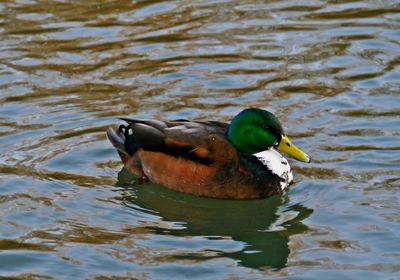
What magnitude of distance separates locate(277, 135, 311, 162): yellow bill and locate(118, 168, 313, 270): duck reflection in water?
407mm

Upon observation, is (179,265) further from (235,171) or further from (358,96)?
(358,96)

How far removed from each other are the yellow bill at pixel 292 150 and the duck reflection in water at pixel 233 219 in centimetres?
41

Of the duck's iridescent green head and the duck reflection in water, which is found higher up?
the duck's iridescent green head

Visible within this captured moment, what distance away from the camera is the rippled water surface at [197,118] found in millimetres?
9078

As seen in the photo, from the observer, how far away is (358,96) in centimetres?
1258

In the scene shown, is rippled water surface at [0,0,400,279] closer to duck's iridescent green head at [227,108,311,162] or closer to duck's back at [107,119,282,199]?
duck's back at [107,119,282,199]

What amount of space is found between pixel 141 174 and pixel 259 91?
242cm

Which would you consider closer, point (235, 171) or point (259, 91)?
point (235, 171)

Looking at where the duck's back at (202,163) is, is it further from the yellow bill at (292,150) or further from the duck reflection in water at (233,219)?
the yellow bill at (292,150)

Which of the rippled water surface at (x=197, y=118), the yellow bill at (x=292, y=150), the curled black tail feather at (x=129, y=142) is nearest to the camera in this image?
the rippled water surface at (x=197, y=118)

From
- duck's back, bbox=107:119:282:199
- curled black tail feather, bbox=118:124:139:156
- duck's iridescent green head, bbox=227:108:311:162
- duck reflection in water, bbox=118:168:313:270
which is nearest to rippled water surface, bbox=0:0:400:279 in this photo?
duck reflection in water, bbox=118:168:313:270

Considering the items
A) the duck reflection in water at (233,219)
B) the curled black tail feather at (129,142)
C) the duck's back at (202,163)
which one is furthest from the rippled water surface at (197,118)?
the curled black tail feather at (129,142)

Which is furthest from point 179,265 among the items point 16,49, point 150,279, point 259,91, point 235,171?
point 16,49

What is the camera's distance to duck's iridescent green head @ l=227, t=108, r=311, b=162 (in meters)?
10.5
